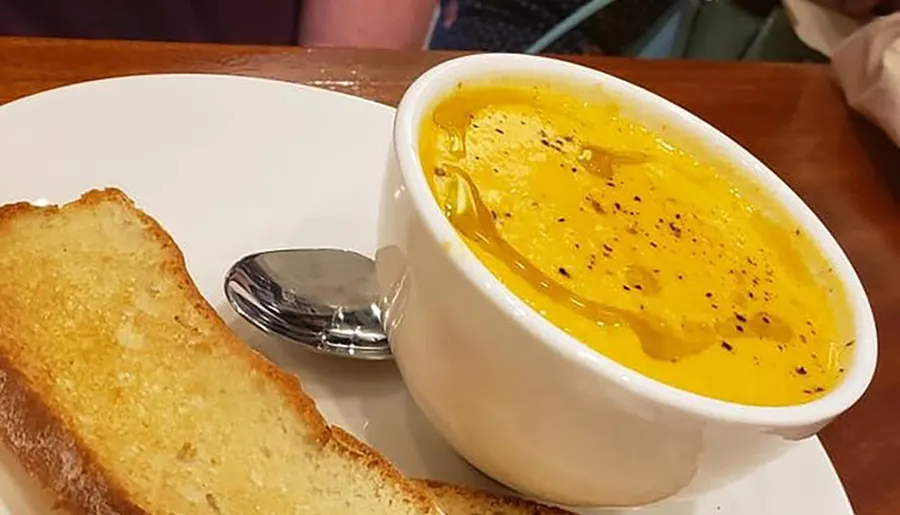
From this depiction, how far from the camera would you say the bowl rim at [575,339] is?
638mm

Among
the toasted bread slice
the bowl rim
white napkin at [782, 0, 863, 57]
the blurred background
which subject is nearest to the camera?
the bowl rim

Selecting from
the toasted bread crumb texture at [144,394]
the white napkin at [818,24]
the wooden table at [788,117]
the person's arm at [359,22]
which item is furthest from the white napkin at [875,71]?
the toasted bread crumb texture at [144,394]

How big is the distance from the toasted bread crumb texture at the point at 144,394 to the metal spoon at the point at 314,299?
0.12 feet

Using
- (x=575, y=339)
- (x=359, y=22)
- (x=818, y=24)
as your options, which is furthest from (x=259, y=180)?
(x=818, y=24)

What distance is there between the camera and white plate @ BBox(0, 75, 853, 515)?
0.80 m

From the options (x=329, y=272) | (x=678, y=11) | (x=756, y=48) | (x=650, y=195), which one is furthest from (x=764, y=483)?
(x=678, y=11)

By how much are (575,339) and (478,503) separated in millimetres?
150

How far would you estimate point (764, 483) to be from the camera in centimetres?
82

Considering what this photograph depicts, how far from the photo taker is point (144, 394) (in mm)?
723

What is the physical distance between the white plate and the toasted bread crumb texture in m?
0.05

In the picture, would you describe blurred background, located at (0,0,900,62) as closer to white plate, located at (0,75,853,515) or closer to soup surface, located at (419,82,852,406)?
white plate, located at (0,75,853,515)

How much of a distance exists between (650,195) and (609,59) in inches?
21.1

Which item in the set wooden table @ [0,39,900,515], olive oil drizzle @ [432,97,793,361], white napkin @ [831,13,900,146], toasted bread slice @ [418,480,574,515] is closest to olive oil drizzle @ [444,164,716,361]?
olive oil drizzle @ [432,97,793,361]

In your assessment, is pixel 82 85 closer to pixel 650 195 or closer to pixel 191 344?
pixel 191 344
